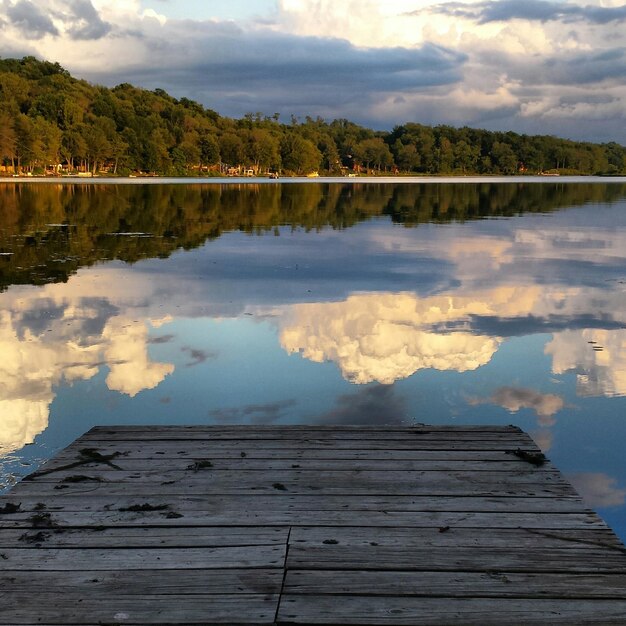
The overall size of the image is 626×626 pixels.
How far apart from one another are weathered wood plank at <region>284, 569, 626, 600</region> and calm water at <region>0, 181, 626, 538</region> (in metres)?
1.66

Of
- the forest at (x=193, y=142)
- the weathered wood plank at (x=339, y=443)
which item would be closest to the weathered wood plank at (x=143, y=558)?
the weathered wood plank at (x=339, y=443)

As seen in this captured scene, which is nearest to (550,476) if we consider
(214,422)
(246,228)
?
(214,422)

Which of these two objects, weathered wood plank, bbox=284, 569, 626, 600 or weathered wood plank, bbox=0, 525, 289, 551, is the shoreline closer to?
weathered wood plank, bbox=0, 525, 289, 551

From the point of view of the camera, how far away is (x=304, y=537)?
122 inches

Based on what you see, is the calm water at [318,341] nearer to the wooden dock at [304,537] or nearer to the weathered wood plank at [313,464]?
the weathered wood plank at [313,464]

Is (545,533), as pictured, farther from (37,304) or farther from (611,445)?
(37,304)

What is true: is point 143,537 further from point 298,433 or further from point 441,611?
point 298,433

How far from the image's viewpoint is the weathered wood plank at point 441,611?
8.28 ft

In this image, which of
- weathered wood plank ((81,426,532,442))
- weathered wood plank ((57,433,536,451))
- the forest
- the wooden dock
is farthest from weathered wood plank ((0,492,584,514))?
the forest

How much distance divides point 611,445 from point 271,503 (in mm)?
3291

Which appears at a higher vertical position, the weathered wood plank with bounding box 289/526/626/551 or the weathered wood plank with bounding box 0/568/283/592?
the weathered wood plank with bounding box 289/526/626/551

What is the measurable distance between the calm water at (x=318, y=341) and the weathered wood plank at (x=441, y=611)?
1.84m

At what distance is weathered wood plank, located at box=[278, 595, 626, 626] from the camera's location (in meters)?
2.52

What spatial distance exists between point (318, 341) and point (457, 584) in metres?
5.84
